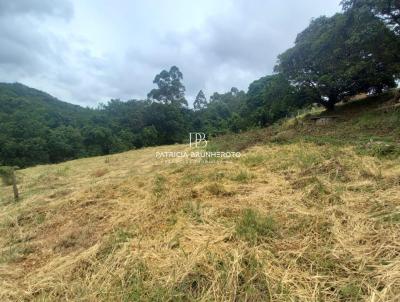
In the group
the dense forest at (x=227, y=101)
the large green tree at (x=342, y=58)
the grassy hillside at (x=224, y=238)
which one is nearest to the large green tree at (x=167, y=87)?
the dense forest at (x=227, y=101)

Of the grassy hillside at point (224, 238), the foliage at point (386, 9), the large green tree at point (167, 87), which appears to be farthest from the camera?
the large green tree at point (167, 87)

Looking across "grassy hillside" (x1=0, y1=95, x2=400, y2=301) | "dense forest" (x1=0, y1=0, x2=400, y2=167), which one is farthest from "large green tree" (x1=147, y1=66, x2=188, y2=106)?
"grassy hillside" (x1=0, y1=95, x2=400, y2=301)

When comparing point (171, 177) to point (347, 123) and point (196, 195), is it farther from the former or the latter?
point (347, 123)

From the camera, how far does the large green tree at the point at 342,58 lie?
7.66 metres

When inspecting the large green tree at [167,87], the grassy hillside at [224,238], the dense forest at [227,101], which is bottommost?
the grassy hillside at [224,238]

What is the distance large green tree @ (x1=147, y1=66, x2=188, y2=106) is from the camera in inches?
1161

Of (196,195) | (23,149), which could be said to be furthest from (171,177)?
(23,149)

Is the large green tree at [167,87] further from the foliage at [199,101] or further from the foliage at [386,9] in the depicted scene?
the foliage at [386,9]

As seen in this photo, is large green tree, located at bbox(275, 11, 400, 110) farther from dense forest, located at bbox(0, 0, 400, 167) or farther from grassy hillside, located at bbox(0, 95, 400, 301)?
grassy hillside, located at bbox(0, 95, 400, 301)

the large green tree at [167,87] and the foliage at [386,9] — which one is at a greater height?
the large green tree at [167,87]

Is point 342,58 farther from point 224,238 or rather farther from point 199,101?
point 199,101

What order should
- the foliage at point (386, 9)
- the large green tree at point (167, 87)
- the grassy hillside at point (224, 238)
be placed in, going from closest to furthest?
the grassy hillside at point (224, 238) < the foliage at point (386, 9) < the large green tree at point (167, 87)

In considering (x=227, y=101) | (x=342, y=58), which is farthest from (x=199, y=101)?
(x=342, y=58)

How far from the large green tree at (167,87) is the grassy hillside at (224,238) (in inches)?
1032
